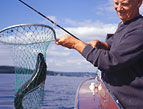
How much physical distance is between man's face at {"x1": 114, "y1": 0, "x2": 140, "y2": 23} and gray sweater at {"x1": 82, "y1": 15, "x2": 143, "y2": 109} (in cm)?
7

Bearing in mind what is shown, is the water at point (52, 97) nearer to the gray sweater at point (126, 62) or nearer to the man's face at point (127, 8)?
the gray sweater at point (126, 62)

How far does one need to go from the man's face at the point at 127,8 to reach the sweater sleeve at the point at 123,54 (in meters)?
0.31

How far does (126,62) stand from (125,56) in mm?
60

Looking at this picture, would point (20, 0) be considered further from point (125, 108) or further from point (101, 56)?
point (125, 108)

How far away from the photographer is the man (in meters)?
2.04

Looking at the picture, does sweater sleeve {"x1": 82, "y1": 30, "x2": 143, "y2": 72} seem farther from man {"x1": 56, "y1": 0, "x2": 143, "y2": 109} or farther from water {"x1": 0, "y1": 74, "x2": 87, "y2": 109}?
water {"x1": 0, "y1": 74, "x2": 87, "y2": 109}

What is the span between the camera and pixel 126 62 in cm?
204

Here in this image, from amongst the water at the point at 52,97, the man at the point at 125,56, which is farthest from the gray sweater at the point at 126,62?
the water at the point at 52,97

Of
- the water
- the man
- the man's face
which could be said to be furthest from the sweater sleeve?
the water

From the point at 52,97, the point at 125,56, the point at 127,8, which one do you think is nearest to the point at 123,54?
the point at 125,56

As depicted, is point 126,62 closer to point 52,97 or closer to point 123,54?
point 123,54

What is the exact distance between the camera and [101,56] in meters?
2.11

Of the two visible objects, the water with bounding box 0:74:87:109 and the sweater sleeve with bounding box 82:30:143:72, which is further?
the water with bounding box 0:74:87:109

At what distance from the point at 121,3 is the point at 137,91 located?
938 mm
